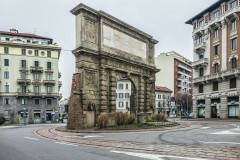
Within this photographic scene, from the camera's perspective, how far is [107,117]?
18.3 metres

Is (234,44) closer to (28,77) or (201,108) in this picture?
(201,108)

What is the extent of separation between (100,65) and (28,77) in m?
33.7

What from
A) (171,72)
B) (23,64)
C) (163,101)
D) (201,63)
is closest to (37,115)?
(23,64)

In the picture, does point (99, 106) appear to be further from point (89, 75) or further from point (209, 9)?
point (209, 9)

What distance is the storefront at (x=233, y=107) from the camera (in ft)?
120

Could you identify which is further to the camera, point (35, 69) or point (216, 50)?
point (35, 69)

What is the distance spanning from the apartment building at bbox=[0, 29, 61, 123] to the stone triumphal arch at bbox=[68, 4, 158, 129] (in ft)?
96.6

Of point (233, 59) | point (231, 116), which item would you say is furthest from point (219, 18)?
point (231, 116)

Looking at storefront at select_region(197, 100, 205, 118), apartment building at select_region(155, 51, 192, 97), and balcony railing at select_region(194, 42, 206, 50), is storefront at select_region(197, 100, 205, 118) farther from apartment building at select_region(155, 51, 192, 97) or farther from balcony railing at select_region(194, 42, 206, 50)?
apartment building at select_region(155, 51, 192, 97)

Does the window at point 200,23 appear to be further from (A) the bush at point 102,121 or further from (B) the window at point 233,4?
(A) the bush at point 102,121

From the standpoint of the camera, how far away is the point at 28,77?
49312 millimetres

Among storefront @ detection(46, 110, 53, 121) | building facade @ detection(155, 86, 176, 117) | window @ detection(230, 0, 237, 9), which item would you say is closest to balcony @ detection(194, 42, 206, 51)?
window @ detection(230, 0, 237, 9)

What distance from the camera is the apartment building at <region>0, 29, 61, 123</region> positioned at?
47.2 meters

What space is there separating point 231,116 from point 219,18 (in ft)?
60.0
